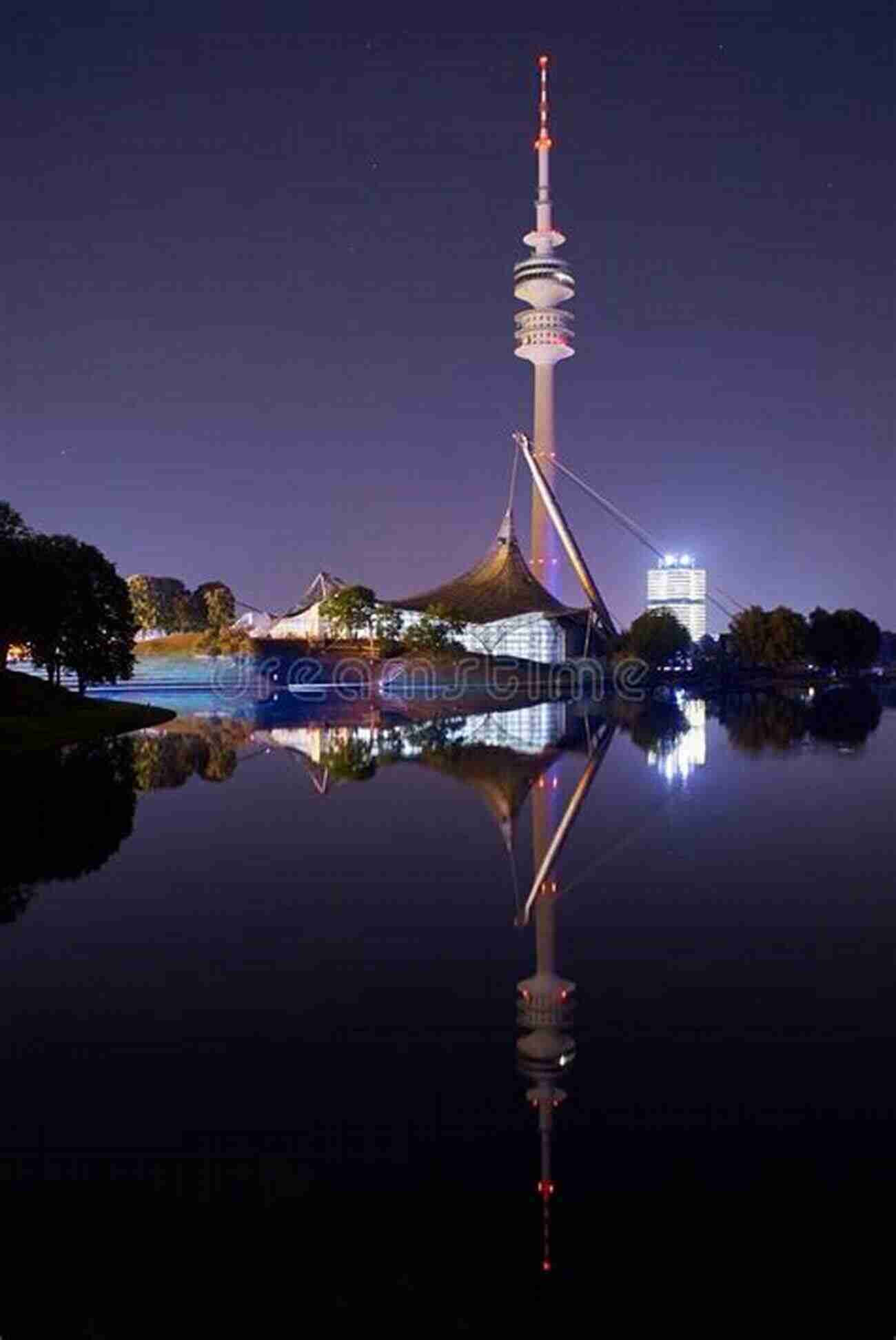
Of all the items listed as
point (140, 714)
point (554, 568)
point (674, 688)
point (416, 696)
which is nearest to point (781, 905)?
point (140, 714)

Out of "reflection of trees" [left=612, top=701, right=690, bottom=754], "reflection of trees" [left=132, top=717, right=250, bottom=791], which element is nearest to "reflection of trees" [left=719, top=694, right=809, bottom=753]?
"reflection of trees" [left=612, top=701, right=690, bottom=754]

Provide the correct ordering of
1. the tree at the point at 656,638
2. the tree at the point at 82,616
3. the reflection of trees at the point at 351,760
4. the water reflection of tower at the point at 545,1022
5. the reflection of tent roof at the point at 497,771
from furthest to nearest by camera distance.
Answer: the tree at the point at 656,638 → the tree at the point at 82,616 → the reflection of trees at the point at 351,760 → the reflection of tent roof at the point at 497,771 → the water reflection of tower at the point at 545,1022

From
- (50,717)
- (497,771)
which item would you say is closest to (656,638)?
(50,717)

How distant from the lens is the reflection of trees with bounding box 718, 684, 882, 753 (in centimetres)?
3581

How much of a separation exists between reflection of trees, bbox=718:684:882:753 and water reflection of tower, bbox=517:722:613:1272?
2033 centimetres

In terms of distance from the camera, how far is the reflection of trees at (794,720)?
117ft

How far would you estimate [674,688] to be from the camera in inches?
3765

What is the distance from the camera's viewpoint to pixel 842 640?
11731cm

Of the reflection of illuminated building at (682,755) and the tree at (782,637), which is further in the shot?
the tree at (782,637)

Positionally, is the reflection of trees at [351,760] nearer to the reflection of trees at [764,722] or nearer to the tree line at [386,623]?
the reflection of trees at [764,722]

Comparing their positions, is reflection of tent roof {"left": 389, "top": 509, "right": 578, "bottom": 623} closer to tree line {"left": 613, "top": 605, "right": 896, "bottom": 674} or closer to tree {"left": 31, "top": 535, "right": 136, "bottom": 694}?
tree line {"left": 613, "top": 605, "right": 896, "bottom": 674}

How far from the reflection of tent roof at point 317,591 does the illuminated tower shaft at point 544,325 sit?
29523 millimetres

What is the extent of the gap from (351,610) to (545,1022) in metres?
92.2

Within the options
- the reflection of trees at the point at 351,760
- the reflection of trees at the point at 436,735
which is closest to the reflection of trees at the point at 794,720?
the reflection of trees at the point at 436,735
